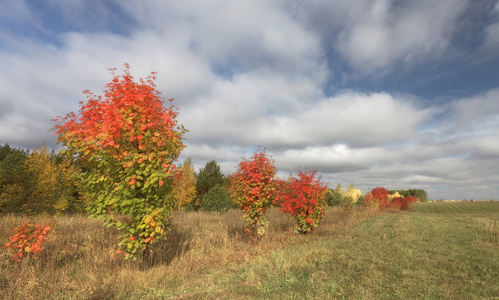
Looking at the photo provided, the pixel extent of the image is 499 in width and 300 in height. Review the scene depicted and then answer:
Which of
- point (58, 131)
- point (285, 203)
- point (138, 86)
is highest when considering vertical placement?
point (138, 86)

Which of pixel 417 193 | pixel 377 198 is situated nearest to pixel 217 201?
pixel 377 198

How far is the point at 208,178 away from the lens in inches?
1219

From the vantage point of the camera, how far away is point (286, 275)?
216 inches

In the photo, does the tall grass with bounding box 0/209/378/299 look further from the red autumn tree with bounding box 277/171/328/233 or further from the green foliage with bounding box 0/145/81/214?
the green foliage with bounding box 0/145/81/214

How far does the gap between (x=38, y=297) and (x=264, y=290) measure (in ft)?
13.9

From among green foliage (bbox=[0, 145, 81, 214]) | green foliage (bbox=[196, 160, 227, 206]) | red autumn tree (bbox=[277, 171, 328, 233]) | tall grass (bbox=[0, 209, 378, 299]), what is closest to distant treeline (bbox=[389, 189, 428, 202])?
green foliage (bbox=[196, 160, 227, 206])

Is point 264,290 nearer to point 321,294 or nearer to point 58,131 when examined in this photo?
point 321,294

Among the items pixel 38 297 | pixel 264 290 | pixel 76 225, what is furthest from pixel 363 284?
pixel 76 225

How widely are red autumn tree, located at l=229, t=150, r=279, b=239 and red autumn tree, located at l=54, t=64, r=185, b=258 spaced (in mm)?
4755

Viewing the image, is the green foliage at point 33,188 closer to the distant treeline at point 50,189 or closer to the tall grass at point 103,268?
the distant treeline at point 50,189

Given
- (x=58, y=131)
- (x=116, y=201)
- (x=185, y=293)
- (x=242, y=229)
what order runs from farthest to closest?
(x=242, y=229)
(x=58, y=131)
(x=116, y=201)
(x=185, y=293)

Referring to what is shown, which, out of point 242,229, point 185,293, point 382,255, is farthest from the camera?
point 242,229

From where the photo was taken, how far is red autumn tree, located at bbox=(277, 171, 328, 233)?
10914 mm

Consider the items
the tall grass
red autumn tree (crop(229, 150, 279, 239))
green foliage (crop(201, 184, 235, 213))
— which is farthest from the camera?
green foliage (crop(201, 184, 235, 213))
